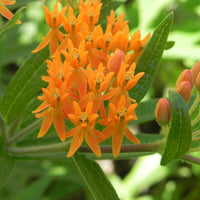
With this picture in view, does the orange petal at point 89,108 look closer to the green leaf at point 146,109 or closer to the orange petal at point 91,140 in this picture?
the orange petal at point 91,140

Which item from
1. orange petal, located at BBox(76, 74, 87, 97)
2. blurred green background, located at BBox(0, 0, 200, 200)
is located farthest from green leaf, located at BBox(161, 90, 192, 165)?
blurred green background, located at BBox(0, 0, 200, 200)

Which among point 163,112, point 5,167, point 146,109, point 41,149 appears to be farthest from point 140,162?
point 163,112

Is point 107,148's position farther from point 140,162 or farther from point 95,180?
point 140,162

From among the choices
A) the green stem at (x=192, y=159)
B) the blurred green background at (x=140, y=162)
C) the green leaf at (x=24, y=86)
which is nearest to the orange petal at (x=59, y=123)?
A: the green leaf at (x=24, y=86)

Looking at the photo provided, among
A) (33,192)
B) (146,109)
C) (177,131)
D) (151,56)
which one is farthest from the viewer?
(33,192)

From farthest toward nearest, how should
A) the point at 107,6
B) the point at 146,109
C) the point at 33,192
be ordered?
the point at 33,192, the point at 146,109, the point at 107,6

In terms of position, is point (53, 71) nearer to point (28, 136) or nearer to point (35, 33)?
point (28, 136)

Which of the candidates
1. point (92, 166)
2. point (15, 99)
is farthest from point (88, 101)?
point (15, 99)
